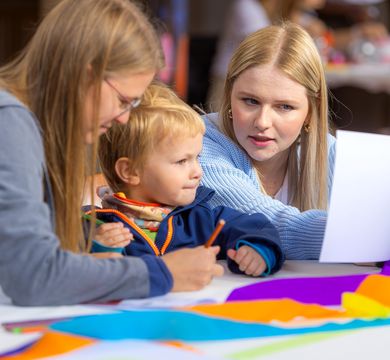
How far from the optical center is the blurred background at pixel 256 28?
513 centimetres

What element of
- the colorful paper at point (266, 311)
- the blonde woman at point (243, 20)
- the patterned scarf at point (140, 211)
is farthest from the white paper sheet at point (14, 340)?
the blonde woman at point (243, 20)

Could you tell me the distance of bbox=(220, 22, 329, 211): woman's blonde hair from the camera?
69.6 inches

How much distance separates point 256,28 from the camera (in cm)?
501

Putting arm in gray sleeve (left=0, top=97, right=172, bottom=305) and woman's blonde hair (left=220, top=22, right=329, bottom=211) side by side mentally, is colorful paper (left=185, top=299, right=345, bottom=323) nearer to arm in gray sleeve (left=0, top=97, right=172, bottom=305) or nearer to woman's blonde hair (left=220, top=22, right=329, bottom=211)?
arm in gray sleeve (left=0, top=97, right=172, bottom=305)

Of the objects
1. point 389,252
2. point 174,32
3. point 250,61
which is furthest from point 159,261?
point 174,32

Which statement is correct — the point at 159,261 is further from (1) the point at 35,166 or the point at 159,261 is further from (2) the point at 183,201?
(2) the point at 183,201

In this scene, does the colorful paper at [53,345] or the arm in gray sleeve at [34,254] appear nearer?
the colorful paper at [53,345]

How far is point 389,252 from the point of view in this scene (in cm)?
143

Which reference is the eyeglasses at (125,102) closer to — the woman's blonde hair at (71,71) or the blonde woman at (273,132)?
the woman's blonde hair at (71,71)

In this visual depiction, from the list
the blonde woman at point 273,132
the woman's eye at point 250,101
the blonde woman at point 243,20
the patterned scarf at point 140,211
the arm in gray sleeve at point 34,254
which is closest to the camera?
the arm in gray sleeve at point 34,254

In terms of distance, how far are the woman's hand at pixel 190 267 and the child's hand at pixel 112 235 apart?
0.18m

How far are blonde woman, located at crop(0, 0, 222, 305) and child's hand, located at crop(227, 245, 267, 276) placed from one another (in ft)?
0.44

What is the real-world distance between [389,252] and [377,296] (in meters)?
0.20

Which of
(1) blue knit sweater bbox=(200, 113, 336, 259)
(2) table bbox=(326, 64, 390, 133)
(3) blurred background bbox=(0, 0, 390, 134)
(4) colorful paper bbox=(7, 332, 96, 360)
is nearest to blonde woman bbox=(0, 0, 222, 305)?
(4) colorful paper bbox=(7, 332, 96, 360)
